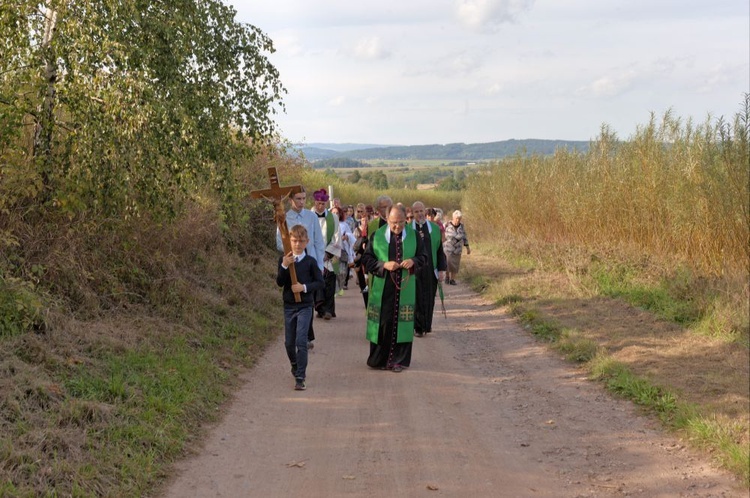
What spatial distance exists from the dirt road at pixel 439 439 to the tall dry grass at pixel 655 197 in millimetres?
3418

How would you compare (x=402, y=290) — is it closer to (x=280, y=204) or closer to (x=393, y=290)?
(x=393, y=290)

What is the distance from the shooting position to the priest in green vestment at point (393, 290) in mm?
9344

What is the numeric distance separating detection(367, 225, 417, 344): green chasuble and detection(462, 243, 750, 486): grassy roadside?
1967mm

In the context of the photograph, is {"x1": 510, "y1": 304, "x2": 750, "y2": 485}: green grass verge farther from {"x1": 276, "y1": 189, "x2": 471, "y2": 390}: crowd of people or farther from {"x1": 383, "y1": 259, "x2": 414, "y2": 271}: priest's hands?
{"x1": 383, "y1": 259, "x2": 414, "y2": 271}: priest's hands

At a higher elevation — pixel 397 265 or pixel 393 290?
pixel 397 265

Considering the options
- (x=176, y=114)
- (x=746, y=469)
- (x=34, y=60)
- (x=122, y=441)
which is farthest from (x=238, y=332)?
(x=746, y=469)

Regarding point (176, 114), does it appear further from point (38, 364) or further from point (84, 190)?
point (38, 364)

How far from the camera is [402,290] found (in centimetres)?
955

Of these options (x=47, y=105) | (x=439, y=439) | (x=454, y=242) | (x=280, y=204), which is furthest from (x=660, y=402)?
(x=454, y=242)

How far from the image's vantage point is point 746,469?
5.56 meters

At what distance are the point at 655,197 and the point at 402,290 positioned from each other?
638cm

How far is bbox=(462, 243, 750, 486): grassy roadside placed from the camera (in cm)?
666

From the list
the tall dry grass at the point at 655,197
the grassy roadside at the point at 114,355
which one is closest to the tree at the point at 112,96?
the grassy roadside at the point at 114,355

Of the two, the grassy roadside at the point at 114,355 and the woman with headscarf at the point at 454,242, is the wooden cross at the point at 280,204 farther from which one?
the woman with headscarf at the point at 454,242
